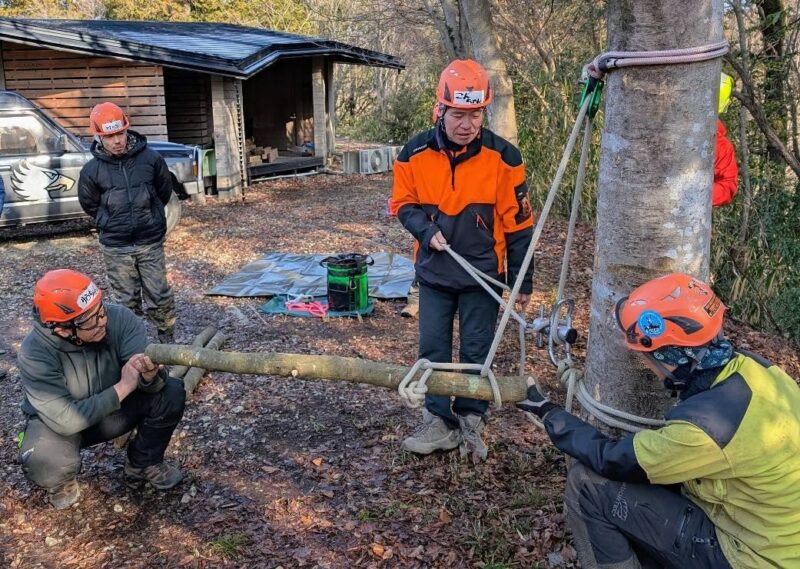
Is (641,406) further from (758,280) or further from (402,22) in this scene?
(402,22)

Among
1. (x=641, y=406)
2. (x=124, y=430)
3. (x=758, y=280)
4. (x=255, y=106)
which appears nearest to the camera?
(x=641, y=406)

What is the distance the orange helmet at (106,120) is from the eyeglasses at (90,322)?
2466 mm

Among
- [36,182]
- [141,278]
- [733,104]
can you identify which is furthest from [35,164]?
[733,104]

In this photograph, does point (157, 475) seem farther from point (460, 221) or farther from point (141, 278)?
point (141, 278)

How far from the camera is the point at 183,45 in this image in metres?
13.6

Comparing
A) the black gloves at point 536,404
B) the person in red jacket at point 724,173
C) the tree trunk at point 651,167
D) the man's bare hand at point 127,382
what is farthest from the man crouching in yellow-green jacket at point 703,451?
the person in red jacket at point 724,173

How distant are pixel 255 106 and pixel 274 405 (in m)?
15.6

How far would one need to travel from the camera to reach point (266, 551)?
330cm

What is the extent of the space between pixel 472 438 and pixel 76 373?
6.91 feet

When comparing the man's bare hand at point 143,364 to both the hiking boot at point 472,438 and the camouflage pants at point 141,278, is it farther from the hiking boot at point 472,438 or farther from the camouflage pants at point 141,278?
the camouflage pants at point 141,278

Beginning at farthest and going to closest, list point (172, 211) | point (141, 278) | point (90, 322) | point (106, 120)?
point (172, 211)
point (141, 278)
point (106, 120)
point (90, 322)

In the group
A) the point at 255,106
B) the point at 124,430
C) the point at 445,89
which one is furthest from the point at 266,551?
the point at 255,106

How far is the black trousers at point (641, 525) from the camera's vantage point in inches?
94.7

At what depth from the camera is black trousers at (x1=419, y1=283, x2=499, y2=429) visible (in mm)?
3723
